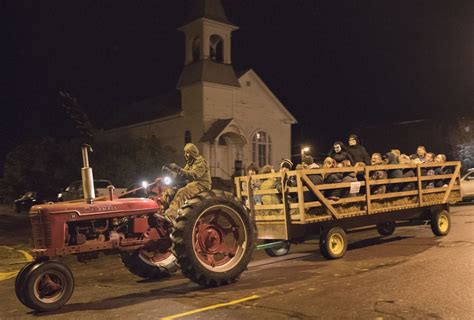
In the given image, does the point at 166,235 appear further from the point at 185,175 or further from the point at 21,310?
the point at 21,310

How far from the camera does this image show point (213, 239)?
7.62 m

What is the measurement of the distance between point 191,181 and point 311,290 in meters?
2.60

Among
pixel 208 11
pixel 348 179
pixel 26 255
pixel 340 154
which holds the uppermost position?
pixel 208 11

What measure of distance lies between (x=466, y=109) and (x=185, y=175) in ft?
118

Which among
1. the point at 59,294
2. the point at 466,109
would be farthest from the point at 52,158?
the point at 466,109

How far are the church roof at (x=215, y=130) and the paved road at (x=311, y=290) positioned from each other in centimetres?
1995

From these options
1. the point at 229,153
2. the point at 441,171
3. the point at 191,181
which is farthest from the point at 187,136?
the point at 191,181

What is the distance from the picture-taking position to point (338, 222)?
9516 millimetres

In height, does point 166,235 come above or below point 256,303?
above

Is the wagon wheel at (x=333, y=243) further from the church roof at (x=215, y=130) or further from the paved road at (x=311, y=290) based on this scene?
the church roof at (x=215, y=130)

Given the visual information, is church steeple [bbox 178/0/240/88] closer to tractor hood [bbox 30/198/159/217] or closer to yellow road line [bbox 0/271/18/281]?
yellow road line [bbox 0/271/18/281]

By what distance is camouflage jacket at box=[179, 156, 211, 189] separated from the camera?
8047 millimetres

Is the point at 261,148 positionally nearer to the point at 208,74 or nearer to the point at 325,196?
the point at 208,74

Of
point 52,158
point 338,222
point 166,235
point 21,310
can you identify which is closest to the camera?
point 21,310
